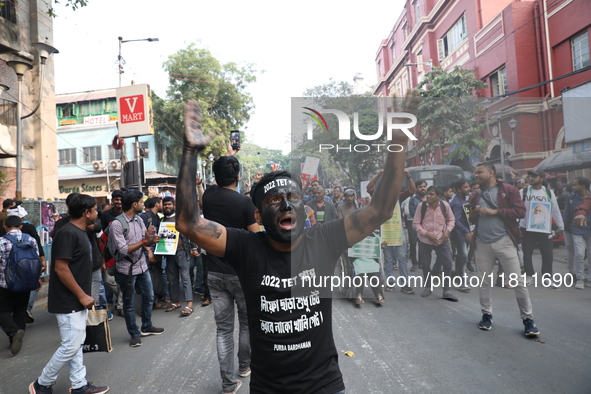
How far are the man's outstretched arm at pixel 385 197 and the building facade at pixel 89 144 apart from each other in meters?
26.9

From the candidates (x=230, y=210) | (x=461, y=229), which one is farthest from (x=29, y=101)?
(x=461, y=229)

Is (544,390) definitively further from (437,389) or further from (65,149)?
(65,149)

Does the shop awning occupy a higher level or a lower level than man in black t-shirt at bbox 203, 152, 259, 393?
higher

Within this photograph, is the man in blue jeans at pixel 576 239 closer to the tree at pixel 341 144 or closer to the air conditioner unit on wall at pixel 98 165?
the tree at pixel 341 144

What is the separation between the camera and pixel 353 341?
4504 millimetres

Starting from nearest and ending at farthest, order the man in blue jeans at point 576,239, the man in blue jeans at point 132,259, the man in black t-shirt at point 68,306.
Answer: the man in black t-shirt at point 68,306, the man in blue jeans at point 132,259, the man in blue jeans at point 576,239

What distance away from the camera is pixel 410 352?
13.5ft

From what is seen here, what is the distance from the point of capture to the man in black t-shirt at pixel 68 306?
3.35 meters

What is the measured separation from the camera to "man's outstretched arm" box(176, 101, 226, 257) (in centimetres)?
182

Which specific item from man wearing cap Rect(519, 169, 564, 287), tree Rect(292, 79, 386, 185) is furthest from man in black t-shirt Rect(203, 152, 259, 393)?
man wearing cap Rect(519, 169, 564, 287)

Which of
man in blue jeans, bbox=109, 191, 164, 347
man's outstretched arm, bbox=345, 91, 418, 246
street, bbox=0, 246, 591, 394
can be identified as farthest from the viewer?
man in blue jeans, bbox=109, 191, 164, 347

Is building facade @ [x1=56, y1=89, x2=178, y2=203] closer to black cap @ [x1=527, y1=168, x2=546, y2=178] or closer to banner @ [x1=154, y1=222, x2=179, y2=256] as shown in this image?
banner @ [x1=154, y1=222, x2=179, y2=256]

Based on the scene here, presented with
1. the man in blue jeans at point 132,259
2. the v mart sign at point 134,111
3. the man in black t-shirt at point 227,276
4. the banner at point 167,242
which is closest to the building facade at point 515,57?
the man in black t-shirt at point 227,276

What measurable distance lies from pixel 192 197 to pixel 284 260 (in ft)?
1.77
